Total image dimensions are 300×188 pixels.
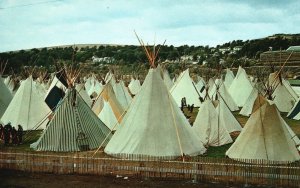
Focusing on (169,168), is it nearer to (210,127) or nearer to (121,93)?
(210,127)

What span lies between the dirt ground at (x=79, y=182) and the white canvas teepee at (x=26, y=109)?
924 centimetres

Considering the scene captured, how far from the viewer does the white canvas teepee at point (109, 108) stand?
846 inches

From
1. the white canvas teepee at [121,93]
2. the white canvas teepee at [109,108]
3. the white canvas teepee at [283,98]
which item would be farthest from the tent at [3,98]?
the white canvas teepee at [283,98]

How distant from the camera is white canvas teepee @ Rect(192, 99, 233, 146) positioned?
18312mm

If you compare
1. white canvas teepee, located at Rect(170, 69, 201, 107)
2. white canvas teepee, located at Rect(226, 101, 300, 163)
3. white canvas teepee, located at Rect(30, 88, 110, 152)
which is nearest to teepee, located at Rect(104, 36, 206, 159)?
white canvas teepee, located at Rect(30, 88, 110, 152)

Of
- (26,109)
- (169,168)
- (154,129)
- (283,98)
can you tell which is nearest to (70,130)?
(154,129)

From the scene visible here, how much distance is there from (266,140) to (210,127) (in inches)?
159

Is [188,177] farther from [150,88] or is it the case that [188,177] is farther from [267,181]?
[150,88]

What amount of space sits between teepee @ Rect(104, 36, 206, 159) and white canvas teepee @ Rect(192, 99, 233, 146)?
2227mm

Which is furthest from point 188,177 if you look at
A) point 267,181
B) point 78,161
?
point 78,161

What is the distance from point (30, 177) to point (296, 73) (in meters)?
49.0

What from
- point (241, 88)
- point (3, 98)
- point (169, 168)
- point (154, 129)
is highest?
point (241, 88)

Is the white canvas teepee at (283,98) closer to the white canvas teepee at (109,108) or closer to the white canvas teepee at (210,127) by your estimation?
the white canvas teepee at (109,108)

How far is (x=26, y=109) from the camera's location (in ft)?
74.4
